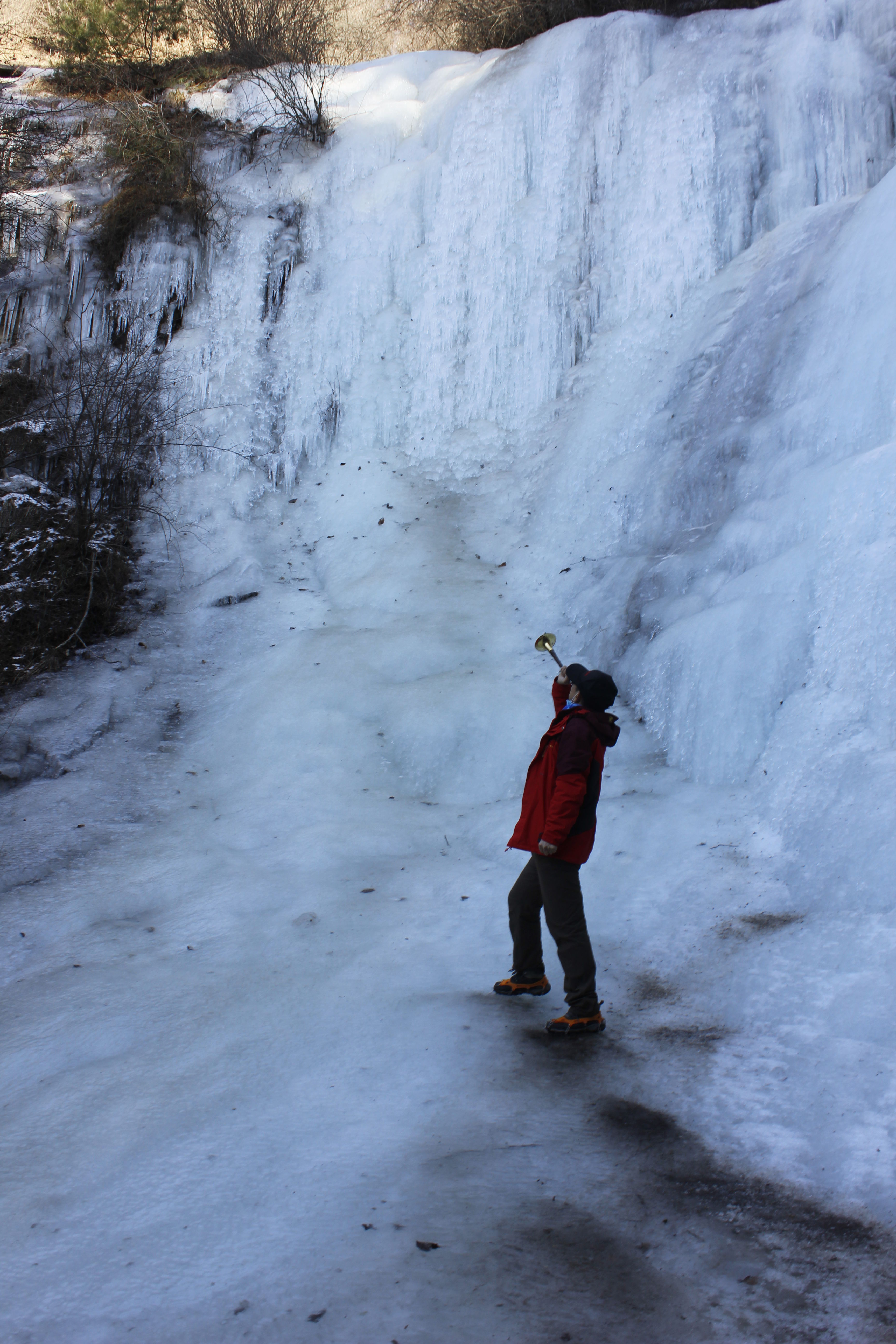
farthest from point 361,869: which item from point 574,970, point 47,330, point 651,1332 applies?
point 47,330

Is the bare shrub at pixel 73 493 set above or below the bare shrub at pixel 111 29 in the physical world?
below

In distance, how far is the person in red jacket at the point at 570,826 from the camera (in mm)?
3512

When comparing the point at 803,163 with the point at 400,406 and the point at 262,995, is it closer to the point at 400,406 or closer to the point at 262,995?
the point at 400,406

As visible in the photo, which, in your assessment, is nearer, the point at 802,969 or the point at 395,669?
the point at 802,969

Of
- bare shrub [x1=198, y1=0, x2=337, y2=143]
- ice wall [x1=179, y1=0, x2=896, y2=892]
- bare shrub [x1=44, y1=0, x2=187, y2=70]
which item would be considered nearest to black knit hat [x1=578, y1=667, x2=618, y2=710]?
ice wall [x1=179, y1=0, x2=896, y2=892]

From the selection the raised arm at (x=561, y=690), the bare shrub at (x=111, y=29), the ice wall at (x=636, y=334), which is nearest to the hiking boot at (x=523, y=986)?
the raised arm at (x=561, y=690)

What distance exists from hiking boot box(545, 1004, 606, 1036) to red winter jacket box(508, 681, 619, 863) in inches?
23.1

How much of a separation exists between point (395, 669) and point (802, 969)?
441 centimetres

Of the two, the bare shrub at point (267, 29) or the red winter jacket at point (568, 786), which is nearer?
the red winter jacket at point (568, 786)

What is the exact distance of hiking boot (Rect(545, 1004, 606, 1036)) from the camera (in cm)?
346

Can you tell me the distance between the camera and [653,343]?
877cm

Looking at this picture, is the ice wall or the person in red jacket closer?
the person in red jacket

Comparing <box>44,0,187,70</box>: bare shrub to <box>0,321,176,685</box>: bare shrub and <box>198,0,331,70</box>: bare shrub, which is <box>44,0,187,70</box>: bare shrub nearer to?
<box>198,0,331,70</box>: bare shrub

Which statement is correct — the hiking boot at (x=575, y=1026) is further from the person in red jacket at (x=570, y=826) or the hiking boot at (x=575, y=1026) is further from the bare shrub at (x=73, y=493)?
the bare shrub at (x=73, y=493)
